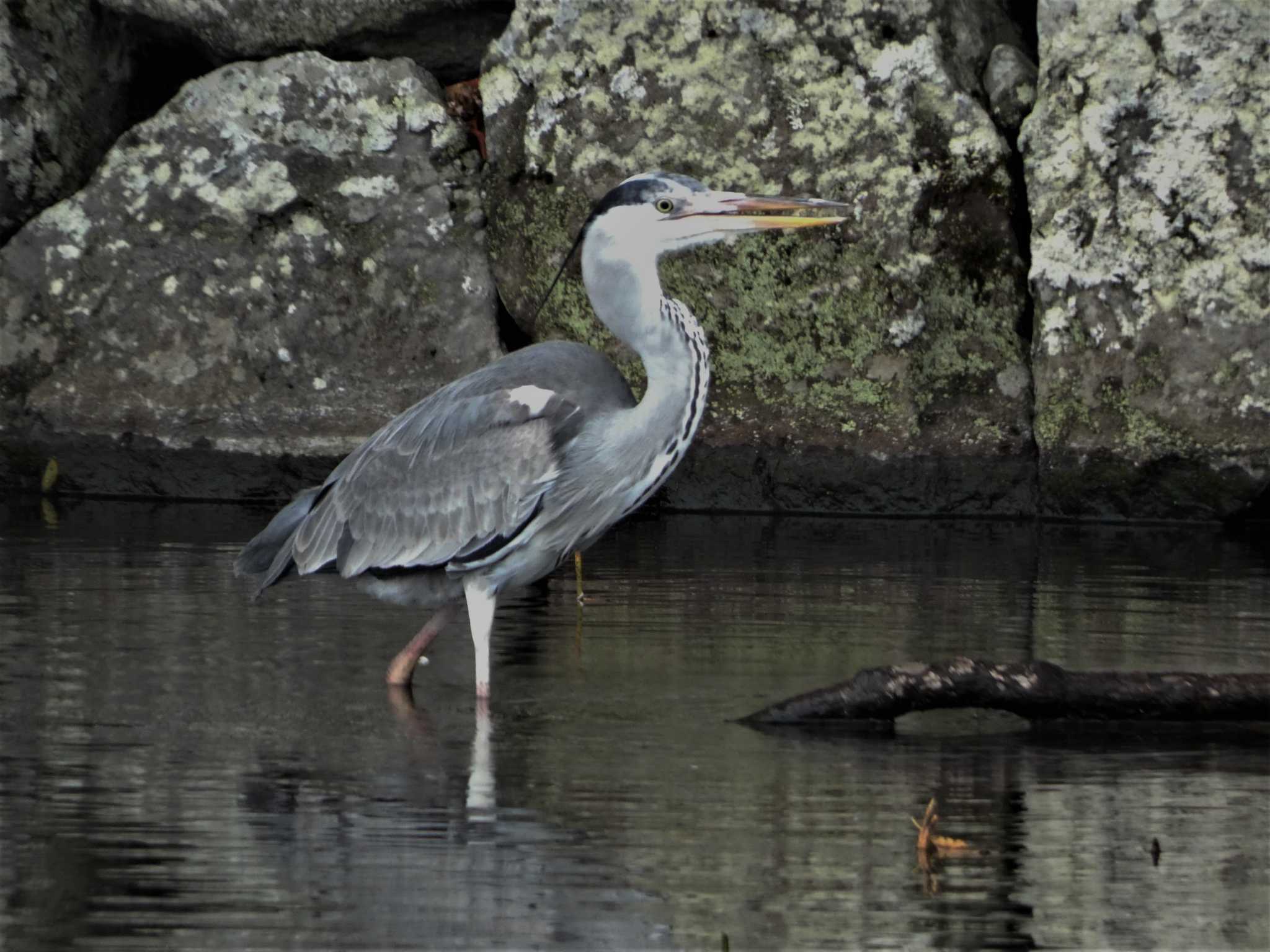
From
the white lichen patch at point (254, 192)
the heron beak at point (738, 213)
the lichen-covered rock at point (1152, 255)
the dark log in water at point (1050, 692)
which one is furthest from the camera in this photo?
the white lichen patch at point (254, 192)

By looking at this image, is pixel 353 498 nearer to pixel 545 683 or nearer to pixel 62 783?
pixel 545 683

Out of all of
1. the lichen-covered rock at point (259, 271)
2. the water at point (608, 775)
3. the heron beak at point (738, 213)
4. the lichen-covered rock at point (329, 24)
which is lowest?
the water at point (608, 775)

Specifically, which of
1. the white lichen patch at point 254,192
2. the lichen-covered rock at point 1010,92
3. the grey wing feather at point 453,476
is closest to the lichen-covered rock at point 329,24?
the white lichen patch at point 254,192

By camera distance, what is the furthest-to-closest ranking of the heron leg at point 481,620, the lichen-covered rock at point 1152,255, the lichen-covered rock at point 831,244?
the lichen-covered rock at point 831,244
the lichen-covered rock at point 1152,255
the heron leg at point 481,620

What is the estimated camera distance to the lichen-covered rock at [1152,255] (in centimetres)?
962

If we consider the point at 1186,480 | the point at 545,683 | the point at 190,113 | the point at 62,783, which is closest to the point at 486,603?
the point at 545,683

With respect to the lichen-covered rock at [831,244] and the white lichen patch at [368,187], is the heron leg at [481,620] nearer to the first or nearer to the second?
the lichen-covered rock at [831,244]

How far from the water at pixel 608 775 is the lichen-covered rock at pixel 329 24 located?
133 inches

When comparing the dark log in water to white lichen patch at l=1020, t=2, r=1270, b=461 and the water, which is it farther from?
white lichen patch at l=1020, t=2, r=1270, b=461

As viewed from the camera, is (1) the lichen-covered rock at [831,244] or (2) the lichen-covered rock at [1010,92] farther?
(2) the lichen-covered rock at [1010,92]

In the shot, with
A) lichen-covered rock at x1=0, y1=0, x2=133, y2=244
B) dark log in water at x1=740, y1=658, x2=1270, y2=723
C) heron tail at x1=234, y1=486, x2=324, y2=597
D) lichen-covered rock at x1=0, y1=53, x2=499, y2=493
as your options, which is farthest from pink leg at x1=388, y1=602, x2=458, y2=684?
lichen-covered rock at x1=0, y1=0, x2=133, y2=244

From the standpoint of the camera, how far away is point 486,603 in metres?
6.39

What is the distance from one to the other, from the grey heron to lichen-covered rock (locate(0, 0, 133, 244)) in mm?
4759

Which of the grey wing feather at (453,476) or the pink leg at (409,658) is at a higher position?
the grey wing feather at (453,476)
